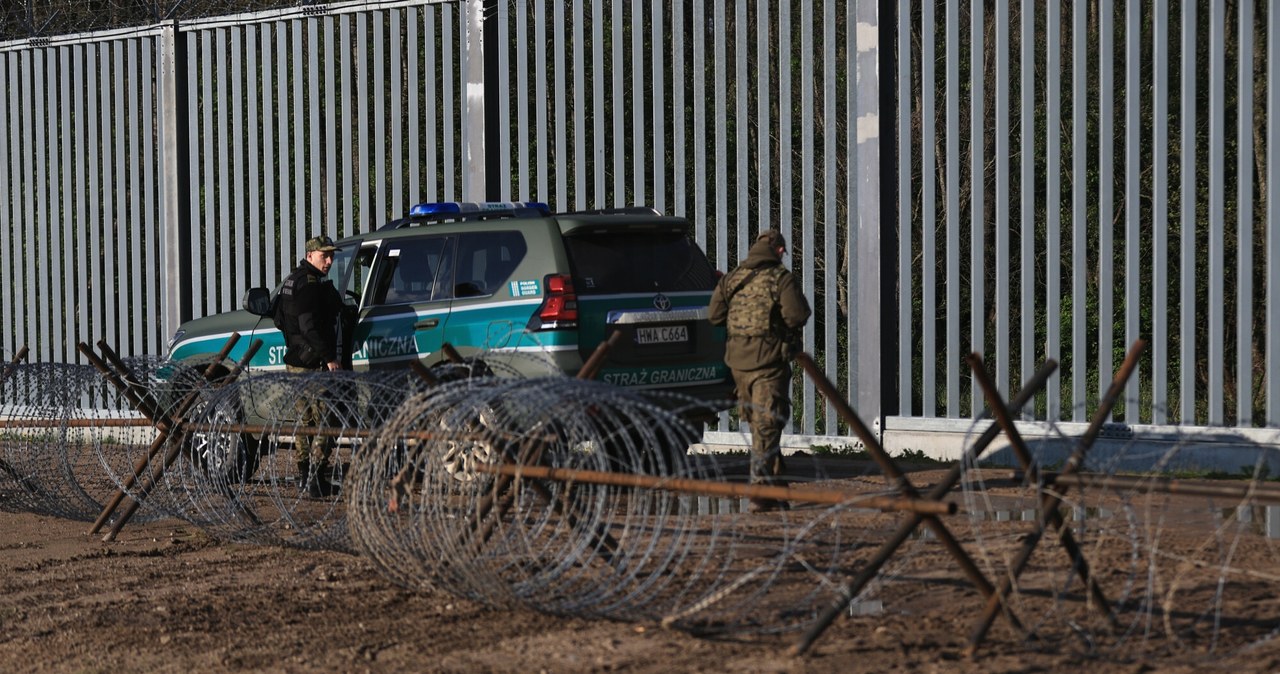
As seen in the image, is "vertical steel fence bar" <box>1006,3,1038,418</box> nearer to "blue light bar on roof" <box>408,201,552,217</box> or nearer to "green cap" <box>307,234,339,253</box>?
"blue light bar on roof" <box>408,201,552,217</box>

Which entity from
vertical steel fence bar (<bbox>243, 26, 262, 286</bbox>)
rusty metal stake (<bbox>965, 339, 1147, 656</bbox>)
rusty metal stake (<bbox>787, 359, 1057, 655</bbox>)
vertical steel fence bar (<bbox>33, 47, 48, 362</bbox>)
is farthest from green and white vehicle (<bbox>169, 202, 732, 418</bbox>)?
vertical steel fence bar (<bbox>33, 47, 48, 362</bbox>)

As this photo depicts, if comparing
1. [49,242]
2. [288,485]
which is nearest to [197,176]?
[49,242]

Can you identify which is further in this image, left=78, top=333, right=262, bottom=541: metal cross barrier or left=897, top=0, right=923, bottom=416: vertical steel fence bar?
left=897, top=0, right=923, bottom=416: vertical steel fence bar

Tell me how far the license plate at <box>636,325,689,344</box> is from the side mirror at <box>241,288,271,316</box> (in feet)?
8.95

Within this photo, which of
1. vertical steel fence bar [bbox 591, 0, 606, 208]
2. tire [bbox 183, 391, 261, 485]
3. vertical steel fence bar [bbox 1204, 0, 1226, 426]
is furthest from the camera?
vertical steel fence bar [bbox 591, 0, 606, 208]

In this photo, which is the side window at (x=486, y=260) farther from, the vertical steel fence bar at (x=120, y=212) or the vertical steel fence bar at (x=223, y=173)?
the vertical steel fence bar at (x=120, y=212)

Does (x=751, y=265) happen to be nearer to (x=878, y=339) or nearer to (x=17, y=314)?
(x=878, y=339)

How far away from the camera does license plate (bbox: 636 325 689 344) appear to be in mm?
10359

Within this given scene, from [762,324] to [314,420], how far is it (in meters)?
2.73

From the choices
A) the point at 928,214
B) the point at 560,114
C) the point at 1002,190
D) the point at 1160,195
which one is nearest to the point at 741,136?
the point at 928,214

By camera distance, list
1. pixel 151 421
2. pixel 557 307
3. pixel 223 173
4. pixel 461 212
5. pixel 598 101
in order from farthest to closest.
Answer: pixel 223 173 → pixel 598 101 → pixel 461 212 → pixel 557 307 → pixel 151 421

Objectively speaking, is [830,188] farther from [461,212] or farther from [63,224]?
[63,224]

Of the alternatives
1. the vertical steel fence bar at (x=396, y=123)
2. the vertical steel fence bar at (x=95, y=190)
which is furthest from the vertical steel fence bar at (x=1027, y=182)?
the vertical steel fence bar at (x=95, y=190)

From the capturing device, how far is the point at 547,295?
10.2m
